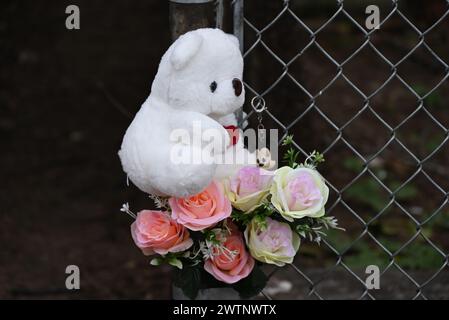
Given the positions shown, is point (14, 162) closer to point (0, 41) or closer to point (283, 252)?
point (0, 41)

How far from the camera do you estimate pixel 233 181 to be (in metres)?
1.60

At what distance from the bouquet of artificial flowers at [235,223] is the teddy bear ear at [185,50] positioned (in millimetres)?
255

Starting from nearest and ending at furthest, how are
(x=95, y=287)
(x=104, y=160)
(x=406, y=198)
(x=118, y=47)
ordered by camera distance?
1. (x=95, y=287)
2. (x=406, y=198)
3. (x=104, y=160)
4. (x=118, y=47)

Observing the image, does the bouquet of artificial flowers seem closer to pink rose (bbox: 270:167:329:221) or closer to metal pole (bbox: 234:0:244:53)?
pink rose (bbox: 270:167:329:221)

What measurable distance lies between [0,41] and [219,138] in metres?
2.54

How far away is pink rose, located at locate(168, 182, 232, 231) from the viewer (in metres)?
1.54

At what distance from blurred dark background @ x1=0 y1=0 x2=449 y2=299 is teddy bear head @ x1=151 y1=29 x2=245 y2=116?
2.16 ft

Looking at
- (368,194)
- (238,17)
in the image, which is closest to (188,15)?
(238,17)

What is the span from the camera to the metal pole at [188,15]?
166 centimetres

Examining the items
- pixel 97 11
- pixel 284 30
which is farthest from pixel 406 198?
pixel 97 11

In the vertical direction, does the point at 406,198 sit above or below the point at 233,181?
below

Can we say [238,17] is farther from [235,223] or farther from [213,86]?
[235,223]

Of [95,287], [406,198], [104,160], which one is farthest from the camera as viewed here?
[104,160]

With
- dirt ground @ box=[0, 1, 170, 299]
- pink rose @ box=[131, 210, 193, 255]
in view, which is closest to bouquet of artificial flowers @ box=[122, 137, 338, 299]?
pink rose @ box=[131, 210, 193, 255]
